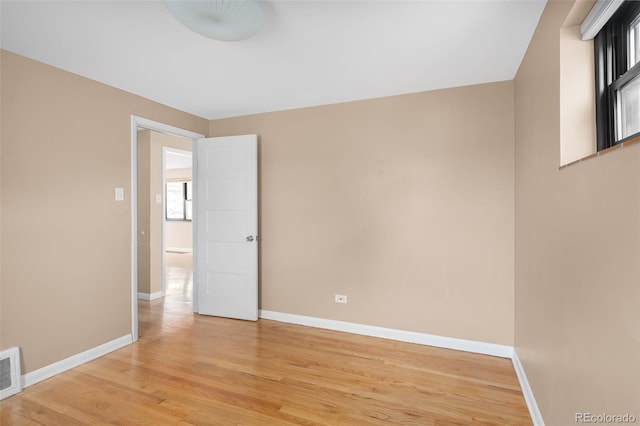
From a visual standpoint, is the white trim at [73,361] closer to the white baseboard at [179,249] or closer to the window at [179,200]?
the white baseboard at [179,249]

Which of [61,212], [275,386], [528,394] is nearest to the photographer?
[528,394]

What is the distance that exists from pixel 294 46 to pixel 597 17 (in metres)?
1.66

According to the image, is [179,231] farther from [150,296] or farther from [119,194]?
[119,194]

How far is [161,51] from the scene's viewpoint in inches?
89.4

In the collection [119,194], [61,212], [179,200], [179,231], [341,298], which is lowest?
[341,298]

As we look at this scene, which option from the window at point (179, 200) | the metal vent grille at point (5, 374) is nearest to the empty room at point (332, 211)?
the metal vent grille at point (5, 374)

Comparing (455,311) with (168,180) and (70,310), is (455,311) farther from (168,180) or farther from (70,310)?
(168,180)

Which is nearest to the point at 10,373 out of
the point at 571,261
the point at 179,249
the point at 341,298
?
the point at 341,298

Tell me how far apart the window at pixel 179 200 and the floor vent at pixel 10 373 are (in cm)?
716

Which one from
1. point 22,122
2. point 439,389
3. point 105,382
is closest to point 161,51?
point 22,122

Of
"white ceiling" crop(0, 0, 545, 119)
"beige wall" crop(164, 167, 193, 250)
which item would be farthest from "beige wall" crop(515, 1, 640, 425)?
"beige wall" crop(164, 167, 193, 250)

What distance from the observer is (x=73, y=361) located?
2582 millimetres

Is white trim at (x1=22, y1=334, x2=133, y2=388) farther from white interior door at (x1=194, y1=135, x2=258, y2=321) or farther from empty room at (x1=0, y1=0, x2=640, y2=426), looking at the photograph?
white interior door at (x1=194, y1=135, x2=258, y2=321)

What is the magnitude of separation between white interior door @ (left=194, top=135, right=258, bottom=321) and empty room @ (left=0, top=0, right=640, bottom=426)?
3cm
